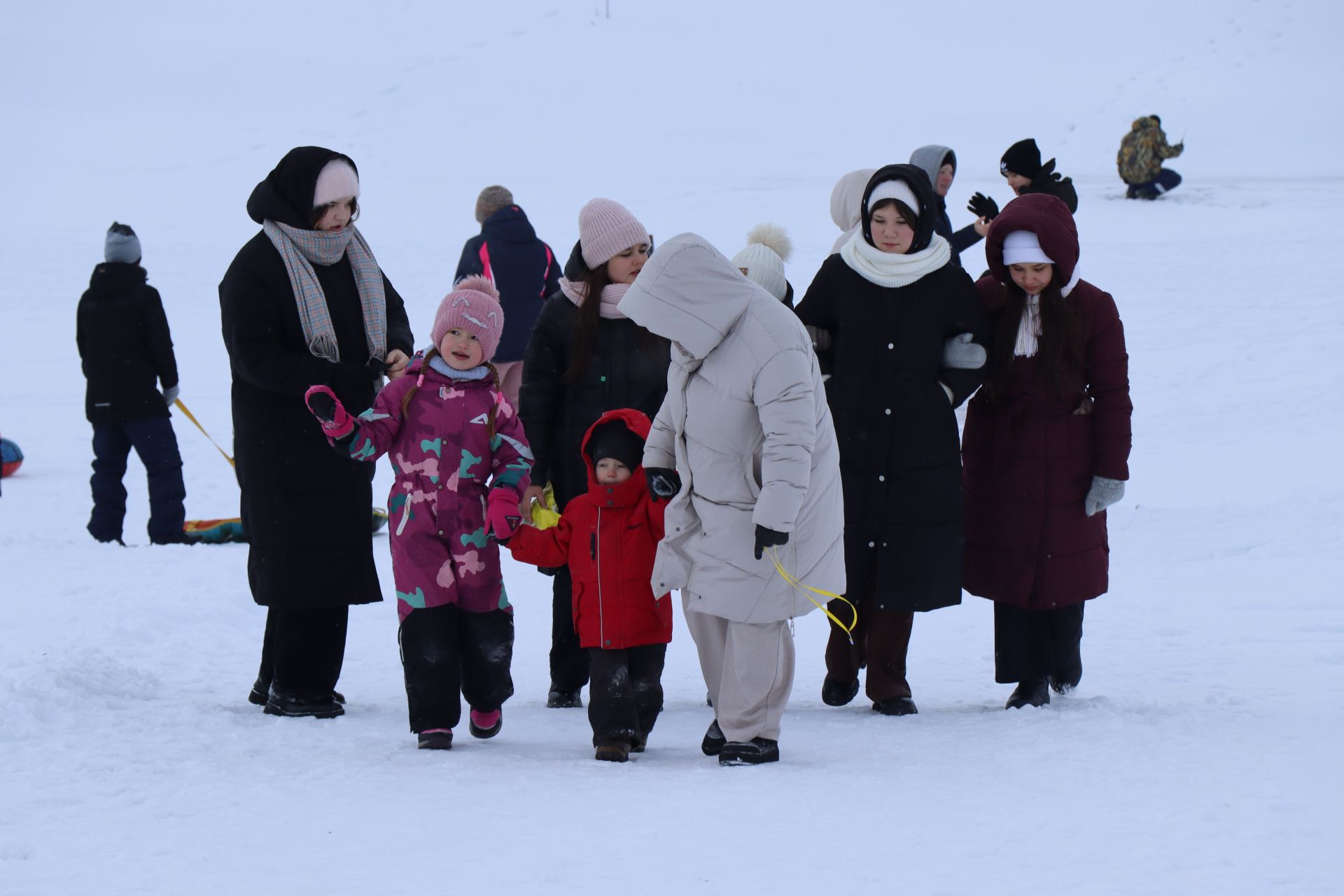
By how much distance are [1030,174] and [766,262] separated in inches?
61.6

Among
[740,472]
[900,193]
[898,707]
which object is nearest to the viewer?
[740,472]

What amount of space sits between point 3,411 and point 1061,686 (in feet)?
33.4

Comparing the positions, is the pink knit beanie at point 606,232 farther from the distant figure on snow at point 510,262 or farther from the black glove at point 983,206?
the distant figure on snow at point 510,262

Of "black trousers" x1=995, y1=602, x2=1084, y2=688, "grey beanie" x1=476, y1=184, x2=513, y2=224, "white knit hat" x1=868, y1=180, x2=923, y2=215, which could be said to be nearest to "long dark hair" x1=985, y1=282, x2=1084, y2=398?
"white knit hat" x1=868, y1=180, x2=923, y2=215

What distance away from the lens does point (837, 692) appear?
530 centimetres

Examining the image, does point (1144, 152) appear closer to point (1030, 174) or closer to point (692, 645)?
point (1030, 174)

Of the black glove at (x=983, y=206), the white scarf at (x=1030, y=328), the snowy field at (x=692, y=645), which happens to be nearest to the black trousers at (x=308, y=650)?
the snowy field at (x=692, y=645)

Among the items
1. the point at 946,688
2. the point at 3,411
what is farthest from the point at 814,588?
the point at 3,411

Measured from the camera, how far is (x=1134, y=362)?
1243 centimetres

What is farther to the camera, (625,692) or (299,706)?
(299,706)

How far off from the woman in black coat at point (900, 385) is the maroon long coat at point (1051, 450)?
0.14 m

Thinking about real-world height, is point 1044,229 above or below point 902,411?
above

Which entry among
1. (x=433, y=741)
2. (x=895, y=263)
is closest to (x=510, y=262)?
(x=895, y=263)

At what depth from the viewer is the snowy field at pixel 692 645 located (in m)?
3.35
